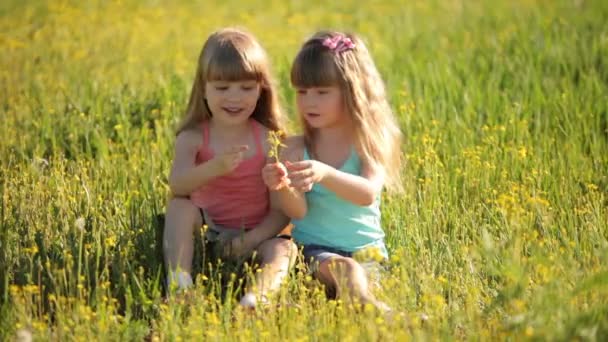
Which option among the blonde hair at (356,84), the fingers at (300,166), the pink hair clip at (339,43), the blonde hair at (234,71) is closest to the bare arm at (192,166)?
the blonde hair at (234,71)

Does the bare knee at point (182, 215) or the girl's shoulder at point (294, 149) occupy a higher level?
the girl's shoulder at point (294, 149)

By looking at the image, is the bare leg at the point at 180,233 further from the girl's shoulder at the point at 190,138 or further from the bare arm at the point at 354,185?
the bare arm at the point at 354,185

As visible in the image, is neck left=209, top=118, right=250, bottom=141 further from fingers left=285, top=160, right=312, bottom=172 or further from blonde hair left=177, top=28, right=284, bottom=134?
fingers left=285, top=160, right=312, bottom=172

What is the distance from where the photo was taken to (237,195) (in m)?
4.67

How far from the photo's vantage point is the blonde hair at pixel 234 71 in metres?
4.51

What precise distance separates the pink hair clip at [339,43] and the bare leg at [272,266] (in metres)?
0.82

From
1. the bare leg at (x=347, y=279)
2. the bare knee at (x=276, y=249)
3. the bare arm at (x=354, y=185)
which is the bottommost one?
the bare leg at (x=347, y=279)

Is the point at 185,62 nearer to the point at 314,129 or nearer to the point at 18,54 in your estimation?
the point at 18,54

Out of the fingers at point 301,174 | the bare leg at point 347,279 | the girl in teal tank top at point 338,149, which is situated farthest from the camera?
the girl in teal tank top at point 338,149

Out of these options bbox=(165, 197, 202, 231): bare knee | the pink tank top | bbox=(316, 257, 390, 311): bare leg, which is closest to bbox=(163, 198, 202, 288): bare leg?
bbox=(165, 197, 202, 231): bare knee

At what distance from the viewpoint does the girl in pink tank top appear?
14.4 feet

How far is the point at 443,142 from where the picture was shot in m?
5.77

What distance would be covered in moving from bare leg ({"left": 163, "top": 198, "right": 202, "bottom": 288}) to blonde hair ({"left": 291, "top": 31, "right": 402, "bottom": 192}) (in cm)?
59

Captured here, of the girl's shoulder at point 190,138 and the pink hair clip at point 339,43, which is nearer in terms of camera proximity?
the pink hair clip at point 339,43
